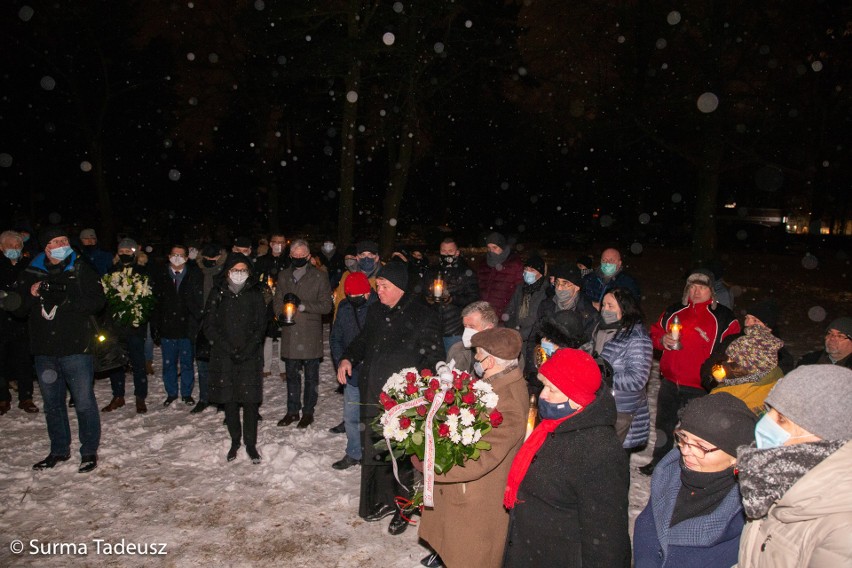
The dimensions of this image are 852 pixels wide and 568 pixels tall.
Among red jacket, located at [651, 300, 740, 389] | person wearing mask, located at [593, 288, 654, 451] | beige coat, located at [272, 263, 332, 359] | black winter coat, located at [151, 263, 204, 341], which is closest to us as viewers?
person wearing mask, located at [593, 288, 654, 451]

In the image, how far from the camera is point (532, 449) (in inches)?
118

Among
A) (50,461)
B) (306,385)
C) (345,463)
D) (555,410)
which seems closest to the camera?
(555,410)

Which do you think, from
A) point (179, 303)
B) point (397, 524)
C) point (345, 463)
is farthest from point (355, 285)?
point (179, 303)

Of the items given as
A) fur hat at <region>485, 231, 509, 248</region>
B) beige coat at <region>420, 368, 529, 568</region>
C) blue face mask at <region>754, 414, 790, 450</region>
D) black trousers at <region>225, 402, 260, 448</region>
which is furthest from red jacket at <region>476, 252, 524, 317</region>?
blue face mask at <region>754, 414, 790, 450</region>

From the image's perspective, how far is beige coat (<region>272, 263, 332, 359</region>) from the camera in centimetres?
709

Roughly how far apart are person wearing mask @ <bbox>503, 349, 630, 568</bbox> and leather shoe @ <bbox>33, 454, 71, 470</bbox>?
506cm

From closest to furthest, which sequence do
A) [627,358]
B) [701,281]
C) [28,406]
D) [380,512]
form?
[627,358] < [380,512] < [701,281] < [28,406]

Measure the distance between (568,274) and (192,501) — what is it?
4218mm

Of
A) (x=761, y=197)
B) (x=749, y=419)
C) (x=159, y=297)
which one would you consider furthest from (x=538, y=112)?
(x=761, y=197)

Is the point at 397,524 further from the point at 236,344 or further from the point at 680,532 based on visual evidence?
the point at 680,532

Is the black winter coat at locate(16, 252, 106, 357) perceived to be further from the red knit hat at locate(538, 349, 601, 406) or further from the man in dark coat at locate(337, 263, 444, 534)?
the red knit hat at locate(538, 349, 601, 406)

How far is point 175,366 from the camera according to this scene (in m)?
7.87

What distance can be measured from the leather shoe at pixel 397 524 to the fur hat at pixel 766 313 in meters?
3.43

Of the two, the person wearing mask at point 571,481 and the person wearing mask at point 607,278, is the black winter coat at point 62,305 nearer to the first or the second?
the person wearing mask at point 571,481
